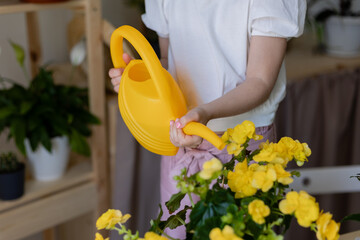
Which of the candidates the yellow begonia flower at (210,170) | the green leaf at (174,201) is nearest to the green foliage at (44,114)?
the green leaf at (174,201)

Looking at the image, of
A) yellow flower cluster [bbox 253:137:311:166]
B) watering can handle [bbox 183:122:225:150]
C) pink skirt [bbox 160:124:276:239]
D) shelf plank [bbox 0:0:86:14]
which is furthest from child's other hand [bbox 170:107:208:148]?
shelf plank [bbox 0:0:86:14]

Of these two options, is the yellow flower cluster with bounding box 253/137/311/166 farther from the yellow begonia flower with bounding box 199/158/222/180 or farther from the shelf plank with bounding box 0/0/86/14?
the shelf plank with bounding box 0/0/86/14

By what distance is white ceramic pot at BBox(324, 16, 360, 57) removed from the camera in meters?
1.80

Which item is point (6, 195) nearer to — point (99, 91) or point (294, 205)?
point (99, 91)

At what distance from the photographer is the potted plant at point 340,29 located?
181cm

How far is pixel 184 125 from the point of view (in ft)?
1.98

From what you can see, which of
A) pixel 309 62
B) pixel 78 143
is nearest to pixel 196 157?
pixel 78 143

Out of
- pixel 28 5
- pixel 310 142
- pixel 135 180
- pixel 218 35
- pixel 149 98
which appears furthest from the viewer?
pixel 310 142

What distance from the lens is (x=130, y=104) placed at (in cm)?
68

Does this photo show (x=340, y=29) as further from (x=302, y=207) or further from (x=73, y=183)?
(x=302, y=207)

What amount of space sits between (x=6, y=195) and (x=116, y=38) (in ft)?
2.62

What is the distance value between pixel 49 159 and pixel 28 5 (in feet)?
1.51

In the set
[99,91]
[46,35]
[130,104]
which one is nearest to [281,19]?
[130,104]

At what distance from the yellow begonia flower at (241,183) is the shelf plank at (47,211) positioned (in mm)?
991
